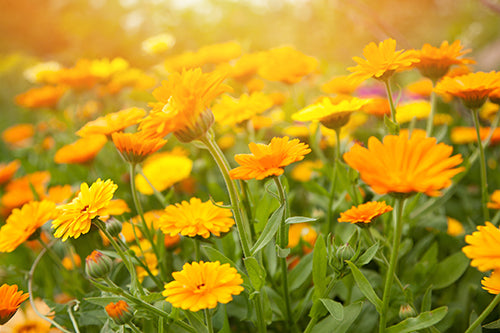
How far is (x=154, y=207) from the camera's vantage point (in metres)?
1.21

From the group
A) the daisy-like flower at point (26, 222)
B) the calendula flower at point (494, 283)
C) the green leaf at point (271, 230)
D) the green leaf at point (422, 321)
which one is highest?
the daisy-like flower at point (26, 222)

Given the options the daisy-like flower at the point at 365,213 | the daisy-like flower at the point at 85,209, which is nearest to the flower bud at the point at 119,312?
the daisy-like flower at the point at 85,209

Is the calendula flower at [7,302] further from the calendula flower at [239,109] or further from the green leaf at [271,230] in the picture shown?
the calendula flower at [239,109]

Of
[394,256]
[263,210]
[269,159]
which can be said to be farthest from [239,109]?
[394,256]

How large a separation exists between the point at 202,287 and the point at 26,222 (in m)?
0.41

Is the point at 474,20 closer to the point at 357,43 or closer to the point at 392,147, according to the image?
the point at 357,43

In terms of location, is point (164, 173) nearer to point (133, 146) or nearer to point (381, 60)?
point (133, 146)

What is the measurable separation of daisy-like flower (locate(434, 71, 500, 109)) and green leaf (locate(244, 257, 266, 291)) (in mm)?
397

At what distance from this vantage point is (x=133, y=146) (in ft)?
2.12

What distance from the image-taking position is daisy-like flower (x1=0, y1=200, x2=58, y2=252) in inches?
28.1

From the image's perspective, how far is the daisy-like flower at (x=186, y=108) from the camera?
49cm

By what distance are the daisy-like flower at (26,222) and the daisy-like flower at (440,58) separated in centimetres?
69

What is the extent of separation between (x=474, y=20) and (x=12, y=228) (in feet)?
11.0

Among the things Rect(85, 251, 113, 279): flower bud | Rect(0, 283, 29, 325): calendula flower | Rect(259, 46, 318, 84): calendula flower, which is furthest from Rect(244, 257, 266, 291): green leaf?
Rect(259, 46, 318, 84): calendula flower
